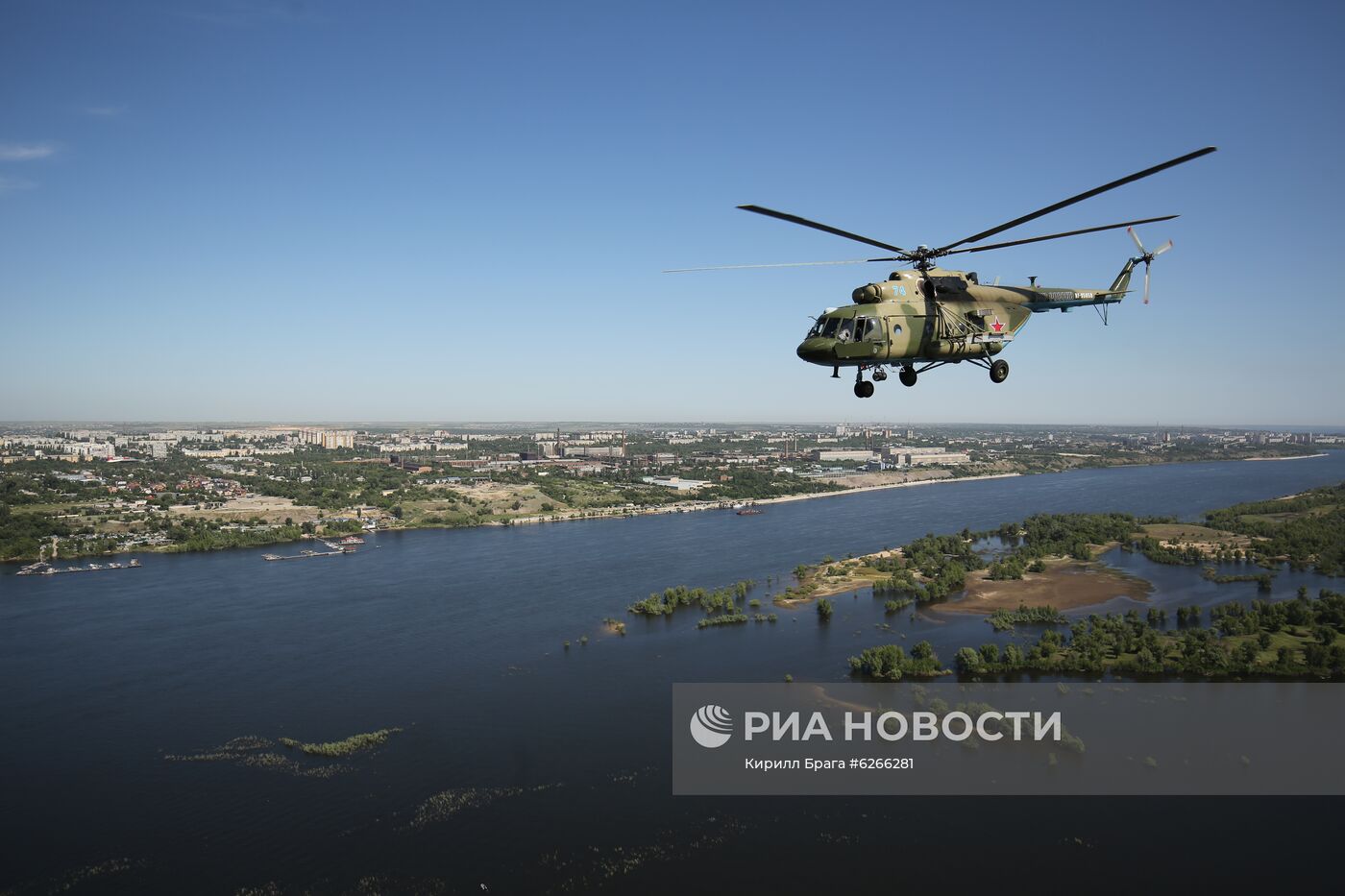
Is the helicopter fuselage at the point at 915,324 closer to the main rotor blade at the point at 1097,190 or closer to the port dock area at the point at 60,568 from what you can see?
the main rotor blade at the point at 1097,190

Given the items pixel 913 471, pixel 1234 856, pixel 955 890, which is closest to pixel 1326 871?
pixel 1234 856

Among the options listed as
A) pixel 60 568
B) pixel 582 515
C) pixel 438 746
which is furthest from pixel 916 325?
pixel 582 515

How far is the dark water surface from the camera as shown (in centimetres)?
1105

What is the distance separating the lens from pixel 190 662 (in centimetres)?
1759

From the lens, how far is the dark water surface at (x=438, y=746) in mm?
11055

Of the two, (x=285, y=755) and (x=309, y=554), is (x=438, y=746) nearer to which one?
(x=285, y=755)

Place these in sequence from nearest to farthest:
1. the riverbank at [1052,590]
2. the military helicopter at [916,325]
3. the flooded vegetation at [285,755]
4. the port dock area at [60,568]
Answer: the military helicopter at [916,325], the flooded vegetation at [285,755], the riverbank at [1052,590], the port dock area at [60,568]

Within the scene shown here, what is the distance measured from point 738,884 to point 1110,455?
80336 millimetres

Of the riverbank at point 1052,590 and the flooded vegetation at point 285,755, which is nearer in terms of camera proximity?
the flooded vegetation at point 285,755

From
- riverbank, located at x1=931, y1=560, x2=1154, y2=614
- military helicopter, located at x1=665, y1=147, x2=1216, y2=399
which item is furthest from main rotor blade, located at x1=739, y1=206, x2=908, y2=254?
riverbank, located at x1=931, y1=560, x2=1154, y2=614

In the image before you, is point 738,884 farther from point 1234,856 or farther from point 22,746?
point 22,746

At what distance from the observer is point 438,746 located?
14.0 metres

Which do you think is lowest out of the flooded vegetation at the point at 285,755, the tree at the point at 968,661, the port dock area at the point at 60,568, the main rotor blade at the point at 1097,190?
the flooded vegetation at the point at 285,755

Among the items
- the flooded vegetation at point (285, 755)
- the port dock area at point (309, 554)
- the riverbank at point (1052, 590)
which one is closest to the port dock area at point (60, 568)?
the port dock area at point (309, 554)
